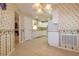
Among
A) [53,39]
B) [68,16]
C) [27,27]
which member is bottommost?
[53,39]

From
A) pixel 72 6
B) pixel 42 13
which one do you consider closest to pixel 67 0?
pixel 72 6

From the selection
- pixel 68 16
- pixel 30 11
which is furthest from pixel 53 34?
pixel 30 11

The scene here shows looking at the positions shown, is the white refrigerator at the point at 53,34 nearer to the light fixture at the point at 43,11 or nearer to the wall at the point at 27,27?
the light fixture at the point at 43,11

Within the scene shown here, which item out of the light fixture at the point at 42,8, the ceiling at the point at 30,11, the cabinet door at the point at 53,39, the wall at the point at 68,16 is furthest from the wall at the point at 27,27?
the wall at the point at 68,16

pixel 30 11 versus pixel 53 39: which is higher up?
pixel 30 11

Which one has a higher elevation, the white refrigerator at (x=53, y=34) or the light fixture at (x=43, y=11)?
the light fixture at (x=43, y=11)

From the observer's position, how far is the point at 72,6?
1894 millimetres

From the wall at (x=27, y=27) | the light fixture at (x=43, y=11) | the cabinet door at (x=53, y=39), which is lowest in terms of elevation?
the cabinet door at (x=53, y=39)

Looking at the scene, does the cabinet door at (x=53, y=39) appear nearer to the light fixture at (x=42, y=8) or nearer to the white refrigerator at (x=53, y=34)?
the white refrigerator at (x=53, y=34)

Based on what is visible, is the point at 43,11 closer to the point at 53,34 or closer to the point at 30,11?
the point at 30,11

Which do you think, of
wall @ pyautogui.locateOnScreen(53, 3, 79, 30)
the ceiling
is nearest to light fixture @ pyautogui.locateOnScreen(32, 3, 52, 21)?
the ceiling

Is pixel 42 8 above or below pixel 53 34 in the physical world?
above

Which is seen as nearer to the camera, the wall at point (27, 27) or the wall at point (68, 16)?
the wall at point (68, 16)

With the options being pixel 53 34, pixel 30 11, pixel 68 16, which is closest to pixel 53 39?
pixel 53 34
